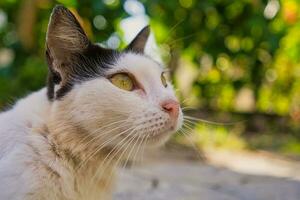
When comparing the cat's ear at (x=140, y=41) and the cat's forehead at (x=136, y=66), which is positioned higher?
the cat's ear at (x=140, y=41)

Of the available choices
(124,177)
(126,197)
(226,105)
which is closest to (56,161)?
(126,197)

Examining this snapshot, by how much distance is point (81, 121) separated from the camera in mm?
1334

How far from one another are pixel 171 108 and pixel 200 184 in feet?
4.47

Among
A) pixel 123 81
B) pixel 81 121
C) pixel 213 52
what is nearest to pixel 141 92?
pixel 123 81

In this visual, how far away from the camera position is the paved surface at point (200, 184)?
217cm

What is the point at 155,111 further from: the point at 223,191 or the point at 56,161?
the point at 223,191

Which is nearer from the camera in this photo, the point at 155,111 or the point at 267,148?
the point at 155,111

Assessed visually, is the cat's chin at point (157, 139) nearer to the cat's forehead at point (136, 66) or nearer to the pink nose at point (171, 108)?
the pink nose at point (171, 108)

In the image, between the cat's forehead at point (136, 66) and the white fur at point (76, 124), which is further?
the cat's forehead at point (136, 66)

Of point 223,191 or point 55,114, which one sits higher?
point 223,191

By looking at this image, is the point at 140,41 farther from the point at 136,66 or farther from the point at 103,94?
the point at 103,94

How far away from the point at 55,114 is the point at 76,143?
0.11 m

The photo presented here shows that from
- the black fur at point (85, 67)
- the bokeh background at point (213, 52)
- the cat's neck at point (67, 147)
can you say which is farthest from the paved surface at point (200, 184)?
the black fur at point (85, 67)

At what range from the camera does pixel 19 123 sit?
54.6 inches
